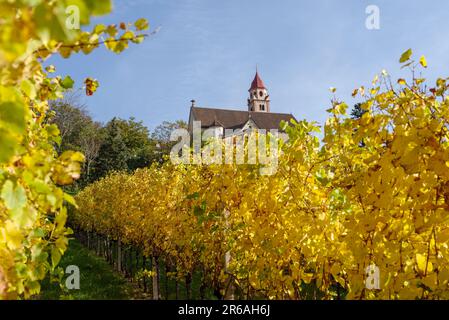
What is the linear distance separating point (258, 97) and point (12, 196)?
7216 cm

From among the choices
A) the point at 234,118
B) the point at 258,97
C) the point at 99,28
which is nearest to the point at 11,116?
the point at 99,28

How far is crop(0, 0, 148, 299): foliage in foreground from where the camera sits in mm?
977

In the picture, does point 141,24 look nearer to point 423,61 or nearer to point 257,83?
point 423,61

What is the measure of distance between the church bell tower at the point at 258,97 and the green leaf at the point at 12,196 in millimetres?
69577

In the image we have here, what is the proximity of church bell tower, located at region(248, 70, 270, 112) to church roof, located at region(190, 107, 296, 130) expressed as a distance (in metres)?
10.6

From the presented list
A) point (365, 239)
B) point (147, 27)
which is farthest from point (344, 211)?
point (147, 27)

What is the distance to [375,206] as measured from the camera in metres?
2.34

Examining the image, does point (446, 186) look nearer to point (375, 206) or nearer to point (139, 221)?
point (375, 206)

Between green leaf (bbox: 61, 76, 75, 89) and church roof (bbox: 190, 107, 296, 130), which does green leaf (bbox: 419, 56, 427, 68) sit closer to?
green leaf (bbox: 61, 76, 75, 89)

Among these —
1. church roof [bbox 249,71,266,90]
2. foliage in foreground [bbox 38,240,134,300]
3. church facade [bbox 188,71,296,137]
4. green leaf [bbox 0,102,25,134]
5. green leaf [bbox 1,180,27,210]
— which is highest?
church roof [bbox 249,71,266,90]

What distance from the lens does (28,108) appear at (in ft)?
5.52

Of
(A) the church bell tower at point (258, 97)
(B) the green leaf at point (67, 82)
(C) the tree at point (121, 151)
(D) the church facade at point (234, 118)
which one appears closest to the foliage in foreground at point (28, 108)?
(B) the green leaf at point (67, 82)

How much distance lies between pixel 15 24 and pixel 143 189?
995cm

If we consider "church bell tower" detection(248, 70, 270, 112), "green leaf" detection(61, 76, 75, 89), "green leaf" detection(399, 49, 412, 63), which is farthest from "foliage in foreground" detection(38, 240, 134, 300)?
"church bell tower" detection(248, 70, 270, 112)
